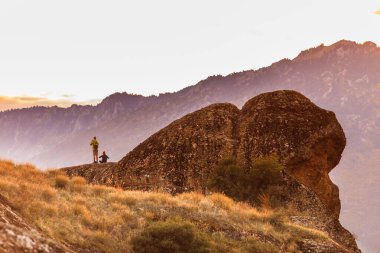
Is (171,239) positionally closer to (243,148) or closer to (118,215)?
(118,215)

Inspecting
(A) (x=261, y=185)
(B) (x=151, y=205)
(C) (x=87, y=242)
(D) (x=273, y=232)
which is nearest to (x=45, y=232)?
(C) (x=87, y=242)

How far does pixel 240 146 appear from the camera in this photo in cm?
3100

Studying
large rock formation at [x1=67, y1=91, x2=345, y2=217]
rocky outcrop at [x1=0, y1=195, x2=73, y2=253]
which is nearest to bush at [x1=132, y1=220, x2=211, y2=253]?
rocky outcrop at [x1=0, y1=195, x2=73, y2=253]

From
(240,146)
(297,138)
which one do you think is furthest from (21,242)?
(297,138)

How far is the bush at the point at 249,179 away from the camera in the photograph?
26.1m

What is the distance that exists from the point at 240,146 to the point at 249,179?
4.63 metres

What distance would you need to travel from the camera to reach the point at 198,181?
29359 mm

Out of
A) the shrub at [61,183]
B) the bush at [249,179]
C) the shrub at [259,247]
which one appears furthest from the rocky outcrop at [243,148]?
the shrub at [259,247]

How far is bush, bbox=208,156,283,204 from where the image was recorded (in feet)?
85.5

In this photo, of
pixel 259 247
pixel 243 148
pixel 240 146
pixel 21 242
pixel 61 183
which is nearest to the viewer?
pixel 21 242

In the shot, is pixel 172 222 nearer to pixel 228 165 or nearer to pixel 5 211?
pixel 5 211

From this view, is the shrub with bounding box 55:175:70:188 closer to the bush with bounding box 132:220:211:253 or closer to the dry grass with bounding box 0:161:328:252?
the dry grass with bounding box 0:161:328:252

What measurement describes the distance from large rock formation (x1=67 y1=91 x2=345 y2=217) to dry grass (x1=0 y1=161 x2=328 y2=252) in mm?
8883

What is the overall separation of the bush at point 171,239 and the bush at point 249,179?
11.4 meters
